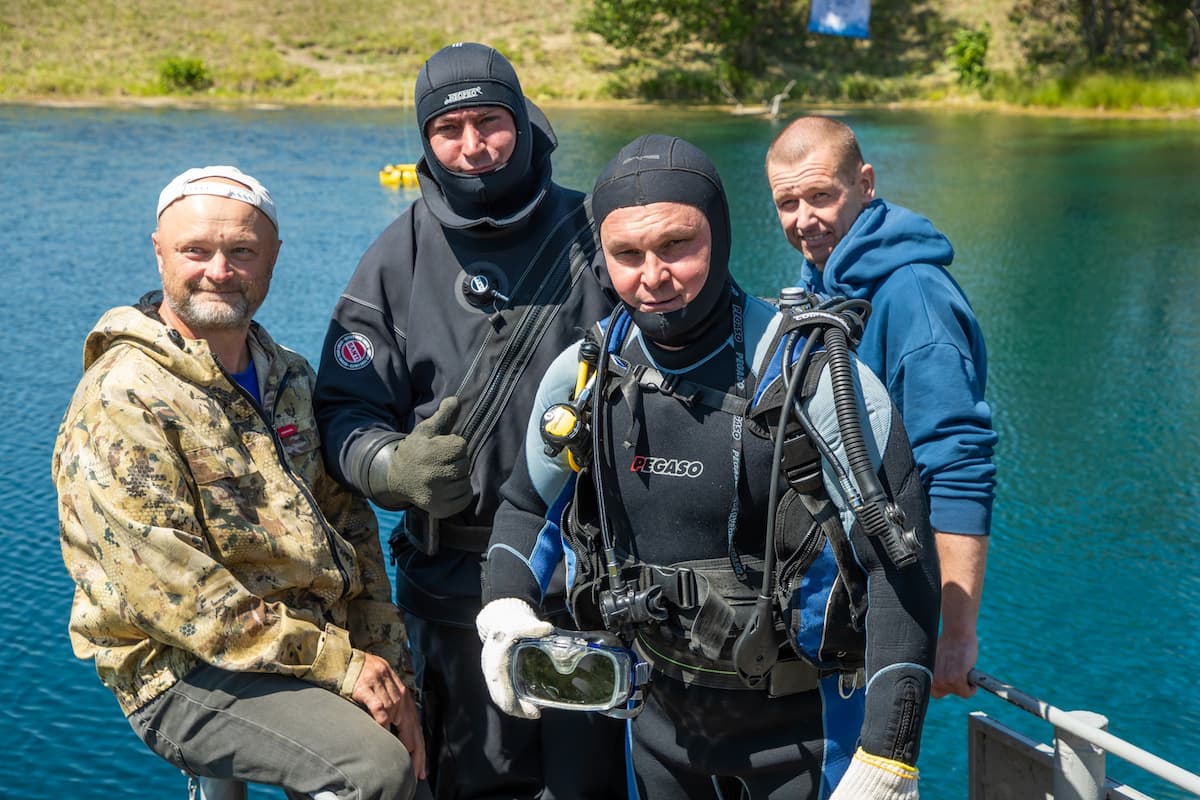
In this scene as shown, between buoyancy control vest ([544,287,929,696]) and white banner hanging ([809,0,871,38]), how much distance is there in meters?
40.2

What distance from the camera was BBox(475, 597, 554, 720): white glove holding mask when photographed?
213 centimetres

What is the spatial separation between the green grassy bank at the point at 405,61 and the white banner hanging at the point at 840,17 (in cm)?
103

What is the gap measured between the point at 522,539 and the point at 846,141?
4.22ft

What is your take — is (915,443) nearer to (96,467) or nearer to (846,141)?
(846,141)

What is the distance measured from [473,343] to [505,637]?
794 millimetres

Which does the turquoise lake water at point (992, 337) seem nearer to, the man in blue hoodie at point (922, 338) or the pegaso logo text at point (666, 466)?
the man in blue hoodie at point (922, 338)

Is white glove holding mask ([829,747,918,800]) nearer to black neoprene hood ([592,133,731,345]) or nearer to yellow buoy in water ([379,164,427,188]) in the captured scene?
black neoprene hood ([592,133,731,345])

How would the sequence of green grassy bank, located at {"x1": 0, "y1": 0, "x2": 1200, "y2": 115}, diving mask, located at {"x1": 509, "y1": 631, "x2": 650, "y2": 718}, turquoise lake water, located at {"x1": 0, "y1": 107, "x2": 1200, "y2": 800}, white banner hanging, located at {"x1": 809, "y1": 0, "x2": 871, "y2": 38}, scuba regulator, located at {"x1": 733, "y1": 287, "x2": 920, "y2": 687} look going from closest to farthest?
scuba regulator, located at {"x1": 733, "y1": 287, "x2": 920, "y2": 687}
diving mask, located at {"x1": 509, "y1": 631, "x2": 650, "y2": 718}
turquoise lake water, located at {"x1": 0, "y1": 107, "x2": 1200, "y2": 800}
green grassy bank, located at {"x1": 0, "y1": 0, "x2": 1200, "y2": 115}
white banner hanging, located at {"x1": 809, "y1": 0, "x2": 871, "y2": 38}

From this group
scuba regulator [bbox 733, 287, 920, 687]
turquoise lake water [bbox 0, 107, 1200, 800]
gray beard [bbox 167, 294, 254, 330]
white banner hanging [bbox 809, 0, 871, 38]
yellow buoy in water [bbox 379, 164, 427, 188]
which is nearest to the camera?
scuba regulator [bbox 733, 287, 920, 687]

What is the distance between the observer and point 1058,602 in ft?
21.4

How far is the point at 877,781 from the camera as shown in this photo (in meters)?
1.81

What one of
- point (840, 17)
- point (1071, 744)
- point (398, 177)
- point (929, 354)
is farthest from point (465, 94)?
point (840, 17)

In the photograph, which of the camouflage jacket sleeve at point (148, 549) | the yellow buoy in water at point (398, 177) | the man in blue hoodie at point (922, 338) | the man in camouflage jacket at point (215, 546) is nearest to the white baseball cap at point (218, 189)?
the man in camouflage jacket at point (215, 546)

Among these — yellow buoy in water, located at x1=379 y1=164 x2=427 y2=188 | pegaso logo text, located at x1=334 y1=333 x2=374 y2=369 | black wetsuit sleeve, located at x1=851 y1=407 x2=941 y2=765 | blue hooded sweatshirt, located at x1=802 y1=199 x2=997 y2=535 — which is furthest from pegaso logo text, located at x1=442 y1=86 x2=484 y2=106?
yellow buoy in water, located at x1=379 y1=164 x2=427 y2=188
